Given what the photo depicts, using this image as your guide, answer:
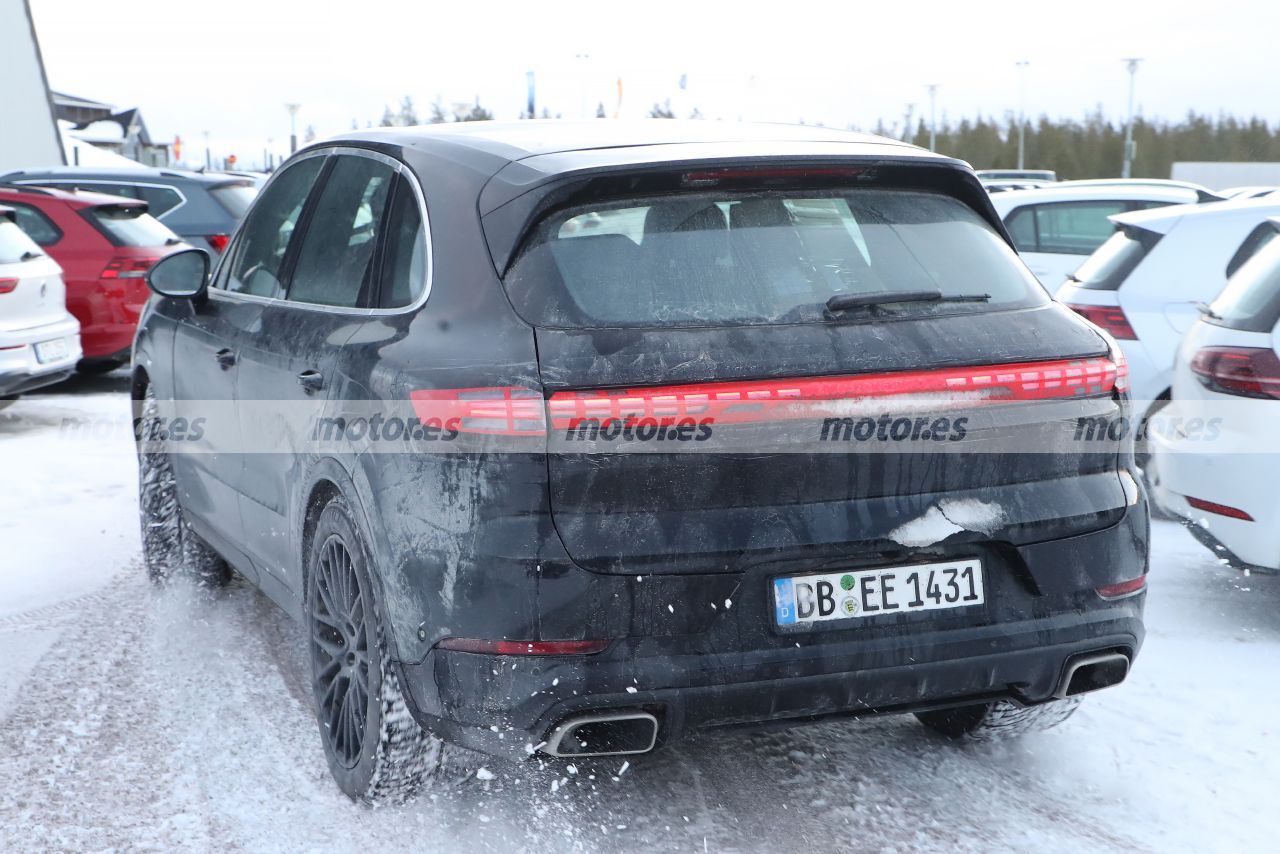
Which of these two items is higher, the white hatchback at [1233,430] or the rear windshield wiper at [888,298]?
the rear windshield wiper at [888,298]

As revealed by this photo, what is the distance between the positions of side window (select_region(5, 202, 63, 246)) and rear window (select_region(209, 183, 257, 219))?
2.55 meters

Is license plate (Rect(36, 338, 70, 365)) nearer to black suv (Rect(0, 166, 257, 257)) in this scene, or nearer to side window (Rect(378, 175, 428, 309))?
black suv (Rect(0, 166, 257, 257))

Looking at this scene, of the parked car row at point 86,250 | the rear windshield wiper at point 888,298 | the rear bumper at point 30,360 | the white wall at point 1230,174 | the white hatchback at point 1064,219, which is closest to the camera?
the rear windshield wiper at point 888,298

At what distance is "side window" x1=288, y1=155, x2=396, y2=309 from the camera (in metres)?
3.80

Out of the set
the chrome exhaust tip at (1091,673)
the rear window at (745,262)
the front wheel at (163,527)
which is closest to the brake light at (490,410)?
the rear window at (745,262)

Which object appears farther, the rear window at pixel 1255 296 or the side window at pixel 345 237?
the rear window at pixel 1255 296

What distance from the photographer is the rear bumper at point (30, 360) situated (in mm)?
9484

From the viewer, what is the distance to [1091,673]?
3.34 metres

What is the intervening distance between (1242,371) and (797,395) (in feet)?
9.40

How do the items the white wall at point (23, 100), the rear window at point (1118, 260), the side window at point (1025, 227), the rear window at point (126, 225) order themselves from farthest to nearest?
the white wall at point (23, 100), the rear window at point (126, 225), the side window at point (1025, 227), the rear window at point (1118, 260)

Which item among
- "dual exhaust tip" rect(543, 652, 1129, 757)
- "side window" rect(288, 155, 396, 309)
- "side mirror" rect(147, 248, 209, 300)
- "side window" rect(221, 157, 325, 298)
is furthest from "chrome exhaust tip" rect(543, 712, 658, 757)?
"side mirror" rect(147, 248, 209, 300)

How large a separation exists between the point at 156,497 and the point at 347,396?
2.55 m

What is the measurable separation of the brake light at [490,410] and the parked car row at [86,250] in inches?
213

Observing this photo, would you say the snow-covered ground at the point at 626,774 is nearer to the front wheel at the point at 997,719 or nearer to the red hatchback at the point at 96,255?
the front wheel at the point at 997,719
